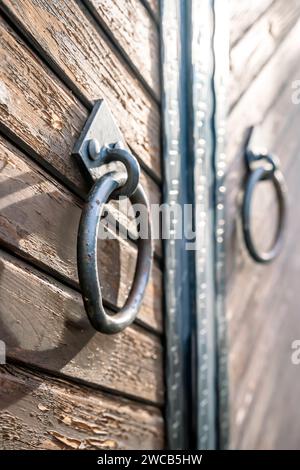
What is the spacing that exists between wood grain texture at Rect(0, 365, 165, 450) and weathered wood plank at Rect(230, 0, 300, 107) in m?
0.47

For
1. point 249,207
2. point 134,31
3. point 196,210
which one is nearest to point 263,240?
point 249,207

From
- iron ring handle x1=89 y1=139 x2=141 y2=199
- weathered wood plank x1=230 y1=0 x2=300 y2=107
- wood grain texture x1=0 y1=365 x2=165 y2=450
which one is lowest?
wood grain texture x1=0 y1=365 x2=165 y2=450

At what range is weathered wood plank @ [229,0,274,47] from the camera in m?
0.81

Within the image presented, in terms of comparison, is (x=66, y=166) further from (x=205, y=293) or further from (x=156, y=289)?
(x=205, y=293)

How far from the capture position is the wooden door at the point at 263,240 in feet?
2.84

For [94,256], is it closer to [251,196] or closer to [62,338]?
[62,338]

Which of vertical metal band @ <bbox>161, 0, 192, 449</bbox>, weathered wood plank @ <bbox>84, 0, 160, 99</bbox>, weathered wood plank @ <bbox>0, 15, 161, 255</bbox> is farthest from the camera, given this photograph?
vertical metal band @ <bbox>161, 0, 192, 449</bbox>

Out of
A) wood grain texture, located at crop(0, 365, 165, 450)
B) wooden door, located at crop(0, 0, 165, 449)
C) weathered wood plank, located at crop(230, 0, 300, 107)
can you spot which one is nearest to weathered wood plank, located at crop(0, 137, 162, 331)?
wooden door, located at crop(0, 0, 165, 449)

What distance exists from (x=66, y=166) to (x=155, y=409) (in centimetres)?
35

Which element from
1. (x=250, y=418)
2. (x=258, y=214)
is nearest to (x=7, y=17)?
(x=258, y=214)

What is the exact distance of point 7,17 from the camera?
48 centimetres

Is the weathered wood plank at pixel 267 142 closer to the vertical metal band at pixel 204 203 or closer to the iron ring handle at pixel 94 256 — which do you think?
the vertical metal band at pixel 204 203

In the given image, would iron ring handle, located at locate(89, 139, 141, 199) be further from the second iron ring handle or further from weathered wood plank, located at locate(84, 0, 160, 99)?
the second iron ring handle

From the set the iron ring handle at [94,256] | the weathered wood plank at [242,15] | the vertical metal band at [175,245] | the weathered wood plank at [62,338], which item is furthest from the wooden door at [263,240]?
the iron ring handle at [94,256]
